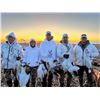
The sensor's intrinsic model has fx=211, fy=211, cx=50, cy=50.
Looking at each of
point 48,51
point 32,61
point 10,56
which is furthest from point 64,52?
point 10,56

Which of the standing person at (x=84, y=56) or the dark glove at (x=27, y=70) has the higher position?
the standing person at (x=84, y=56)

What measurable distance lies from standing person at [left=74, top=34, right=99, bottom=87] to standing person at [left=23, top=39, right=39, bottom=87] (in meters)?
0.41

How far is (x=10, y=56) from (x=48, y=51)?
1.29ft

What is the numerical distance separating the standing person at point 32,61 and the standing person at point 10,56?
72 millimetres

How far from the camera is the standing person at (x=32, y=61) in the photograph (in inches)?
84.9

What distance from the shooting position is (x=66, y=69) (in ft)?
7.09

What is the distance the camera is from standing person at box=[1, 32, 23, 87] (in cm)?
215

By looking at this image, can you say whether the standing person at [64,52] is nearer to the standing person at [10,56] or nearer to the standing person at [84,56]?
the standing person at [84,56]

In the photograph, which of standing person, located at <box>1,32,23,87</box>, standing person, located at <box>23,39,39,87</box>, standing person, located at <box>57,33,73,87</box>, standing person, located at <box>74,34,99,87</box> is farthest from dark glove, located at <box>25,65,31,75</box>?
standing person, located at <box>74,34,99,87</box>

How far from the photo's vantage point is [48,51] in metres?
2.18

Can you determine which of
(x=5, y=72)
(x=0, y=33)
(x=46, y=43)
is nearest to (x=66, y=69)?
(x=46, y=43)

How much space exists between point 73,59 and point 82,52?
12 centimetres

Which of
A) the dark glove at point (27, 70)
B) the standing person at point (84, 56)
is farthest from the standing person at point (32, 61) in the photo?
the standing person at point (84, 56)
